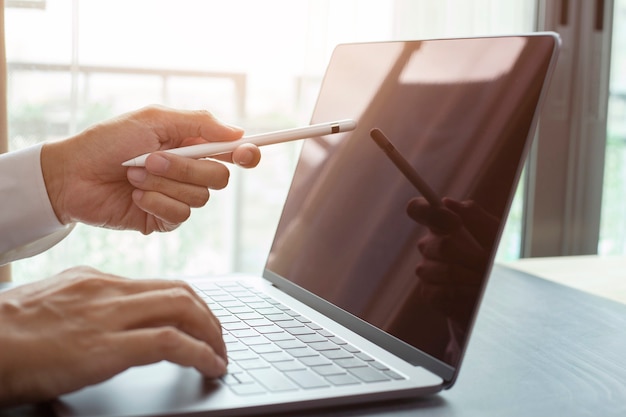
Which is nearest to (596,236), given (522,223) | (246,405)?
(522,223)

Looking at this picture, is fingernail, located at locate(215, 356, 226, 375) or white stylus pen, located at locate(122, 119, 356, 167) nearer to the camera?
Answer: fingernail, located at locate(215, 356, 226, 375)

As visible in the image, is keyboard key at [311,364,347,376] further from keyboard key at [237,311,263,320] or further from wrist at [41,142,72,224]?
wrist at [41,142,72,224]

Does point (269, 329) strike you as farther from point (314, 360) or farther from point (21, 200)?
point (21, 200)

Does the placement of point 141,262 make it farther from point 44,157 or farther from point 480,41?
point 480,41

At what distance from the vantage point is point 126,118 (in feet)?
2.83

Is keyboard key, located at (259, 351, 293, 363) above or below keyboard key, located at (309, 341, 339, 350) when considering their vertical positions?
above

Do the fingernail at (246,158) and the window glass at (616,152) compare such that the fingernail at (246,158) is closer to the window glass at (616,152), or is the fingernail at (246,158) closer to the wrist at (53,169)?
the wrist at (53,169)

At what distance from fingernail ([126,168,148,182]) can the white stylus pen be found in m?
0.02

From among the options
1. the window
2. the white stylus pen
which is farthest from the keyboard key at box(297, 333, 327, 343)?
the window

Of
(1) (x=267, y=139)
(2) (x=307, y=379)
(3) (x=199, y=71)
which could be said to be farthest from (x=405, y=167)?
(3) (x=199, y=71)

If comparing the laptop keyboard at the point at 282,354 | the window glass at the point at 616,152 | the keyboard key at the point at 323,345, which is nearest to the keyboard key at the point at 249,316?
the laptop keyboard at the point at 282,354

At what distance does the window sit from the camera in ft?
6.27

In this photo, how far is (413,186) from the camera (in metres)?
0.70

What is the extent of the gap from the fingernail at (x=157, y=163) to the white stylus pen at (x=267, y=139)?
0.01 meters
